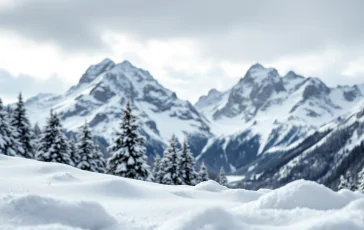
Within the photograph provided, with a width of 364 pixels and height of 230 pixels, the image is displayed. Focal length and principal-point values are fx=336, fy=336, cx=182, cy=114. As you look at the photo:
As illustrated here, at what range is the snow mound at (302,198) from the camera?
7102 mm

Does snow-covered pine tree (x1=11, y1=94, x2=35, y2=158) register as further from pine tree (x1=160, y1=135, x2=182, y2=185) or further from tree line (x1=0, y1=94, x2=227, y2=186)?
pine tree (x1=160, y1=135, x2=182, y2=185)

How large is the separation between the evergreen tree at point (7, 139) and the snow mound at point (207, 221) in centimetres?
2609

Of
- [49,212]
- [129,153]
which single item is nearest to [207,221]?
[49,212]

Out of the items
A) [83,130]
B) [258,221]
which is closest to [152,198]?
[258,221]

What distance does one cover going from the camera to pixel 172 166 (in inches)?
1280

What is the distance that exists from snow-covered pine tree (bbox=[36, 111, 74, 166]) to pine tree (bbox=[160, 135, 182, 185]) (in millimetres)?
9089

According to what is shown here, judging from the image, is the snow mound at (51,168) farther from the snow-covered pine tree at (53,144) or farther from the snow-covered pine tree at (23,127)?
the snow-covered pine tree at (23,127)

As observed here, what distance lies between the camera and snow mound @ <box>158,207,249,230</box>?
19.3 ft

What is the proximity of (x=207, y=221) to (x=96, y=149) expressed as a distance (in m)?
32.4

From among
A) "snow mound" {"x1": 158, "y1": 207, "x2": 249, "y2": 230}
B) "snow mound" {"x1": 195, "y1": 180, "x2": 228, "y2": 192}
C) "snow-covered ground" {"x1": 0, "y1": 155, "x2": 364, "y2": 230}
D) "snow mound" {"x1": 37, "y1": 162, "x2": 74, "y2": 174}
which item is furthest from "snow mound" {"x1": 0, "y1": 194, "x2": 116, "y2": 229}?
"snow mound" {"x1": 37, "y1": 162, "x2": 74, "y2": 174}

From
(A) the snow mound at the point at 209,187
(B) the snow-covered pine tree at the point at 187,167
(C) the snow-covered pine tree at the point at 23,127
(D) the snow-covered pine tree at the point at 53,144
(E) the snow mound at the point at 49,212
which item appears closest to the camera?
(E) the snow mound at the point at 49,212

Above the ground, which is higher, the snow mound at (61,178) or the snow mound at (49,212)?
the snow mound at (61,178)

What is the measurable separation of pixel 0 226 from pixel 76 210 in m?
1.34

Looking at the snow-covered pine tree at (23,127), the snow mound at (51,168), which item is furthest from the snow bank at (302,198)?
the snow-covered pine tree at (23,127)
